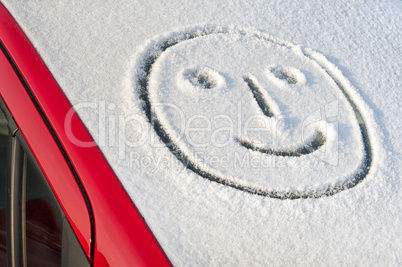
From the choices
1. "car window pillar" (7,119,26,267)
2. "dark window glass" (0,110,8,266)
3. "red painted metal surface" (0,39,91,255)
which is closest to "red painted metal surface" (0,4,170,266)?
"red painted metal surface" (0,39,91,255)

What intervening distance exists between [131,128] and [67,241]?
283 mm

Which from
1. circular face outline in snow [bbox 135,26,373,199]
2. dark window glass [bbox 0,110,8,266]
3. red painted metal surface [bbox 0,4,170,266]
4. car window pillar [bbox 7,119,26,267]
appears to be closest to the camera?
red painted metal surface [bbox 0,4,170,266]

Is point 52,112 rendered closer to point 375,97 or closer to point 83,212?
point 83,212

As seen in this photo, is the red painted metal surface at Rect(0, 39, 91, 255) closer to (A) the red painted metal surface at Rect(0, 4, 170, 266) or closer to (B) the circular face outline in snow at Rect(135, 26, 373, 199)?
(A) the red painted metal surface at Rect(0, 4, 170, 266)

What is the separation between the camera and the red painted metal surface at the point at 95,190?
852 mm

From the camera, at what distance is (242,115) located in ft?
3.50

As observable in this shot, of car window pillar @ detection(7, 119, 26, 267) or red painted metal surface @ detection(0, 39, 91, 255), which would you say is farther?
car window pillar @ detection(7, 119, 26, 267)

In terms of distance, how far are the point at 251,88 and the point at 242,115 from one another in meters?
0.10

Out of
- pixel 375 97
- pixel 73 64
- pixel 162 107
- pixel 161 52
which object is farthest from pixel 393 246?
pixel 73 64

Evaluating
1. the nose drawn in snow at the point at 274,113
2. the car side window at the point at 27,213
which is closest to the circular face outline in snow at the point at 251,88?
the nose drawn in snow at the point at 274,113

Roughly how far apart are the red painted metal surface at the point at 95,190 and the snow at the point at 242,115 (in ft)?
0.08

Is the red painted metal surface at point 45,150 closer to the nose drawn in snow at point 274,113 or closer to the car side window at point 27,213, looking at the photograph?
the car side window at point 27,213

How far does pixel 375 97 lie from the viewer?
1186mm

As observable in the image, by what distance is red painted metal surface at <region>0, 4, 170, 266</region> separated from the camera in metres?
0.85
